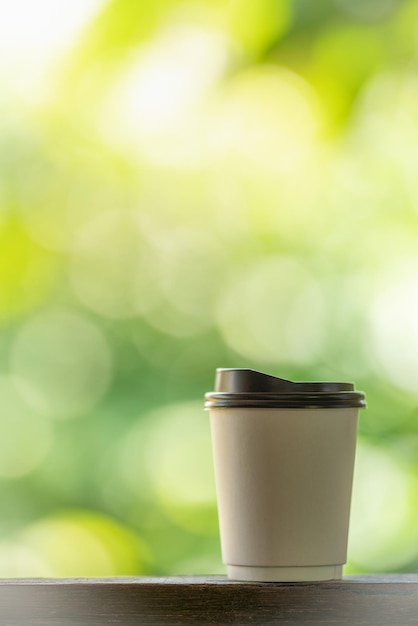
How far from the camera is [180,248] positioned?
236 centimetres

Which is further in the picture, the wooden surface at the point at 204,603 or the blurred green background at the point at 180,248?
the blurred green background at the point at 180,248

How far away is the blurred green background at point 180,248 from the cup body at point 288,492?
4.73 ft

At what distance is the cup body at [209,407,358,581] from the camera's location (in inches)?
30.9

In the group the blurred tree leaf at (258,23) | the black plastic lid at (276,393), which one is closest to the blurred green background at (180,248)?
the blurred tree leaf at (258,23)

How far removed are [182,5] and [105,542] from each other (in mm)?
1397

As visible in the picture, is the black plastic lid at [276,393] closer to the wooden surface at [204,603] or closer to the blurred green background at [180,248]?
the wooden surface at [204,603]

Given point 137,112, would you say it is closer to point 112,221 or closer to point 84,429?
point 112,221

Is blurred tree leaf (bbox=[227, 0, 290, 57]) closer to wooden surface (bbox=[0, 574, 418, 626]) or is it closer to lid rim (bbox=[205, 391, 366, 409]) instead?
lid rim (bbox=[205, 391, 366, 409])

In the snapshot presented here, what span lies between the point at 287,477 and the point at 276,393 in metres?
0.07

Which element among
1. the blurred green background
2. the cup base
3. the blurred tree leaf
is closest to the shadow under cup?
the cup base

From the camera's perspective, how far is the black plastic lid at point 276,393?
0.79 meters

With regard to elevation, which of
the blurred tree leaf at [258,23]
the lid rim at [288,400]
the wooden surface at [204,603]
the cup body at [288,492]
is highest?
the blurred tree leaf at [258,23]

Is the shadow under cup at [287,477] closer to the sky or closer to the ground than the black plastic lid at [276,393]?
closer to the ground

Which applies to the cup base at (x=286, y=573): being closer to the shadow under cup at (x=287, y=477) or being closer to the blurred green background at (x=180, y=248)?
the shadow under cup at (x=287, y=477)
